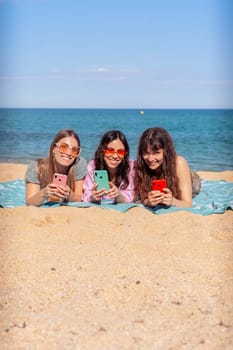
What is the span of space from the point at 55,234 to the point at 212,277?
0.69m

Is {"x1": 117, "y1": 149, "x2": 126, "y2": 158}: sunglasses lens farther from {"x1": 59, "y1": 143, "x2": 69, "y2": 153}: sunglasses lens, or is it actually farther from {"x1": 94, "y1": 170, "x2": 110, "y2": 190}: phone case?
{"x1": 59, "y1": 143, "x2": 69, "y2": 153}: sunglasses lens

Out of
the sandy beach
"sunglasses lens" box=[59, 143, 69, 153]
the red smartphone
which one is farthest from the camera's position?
"sunglasses lens" box=[59, 143, 69, 153]

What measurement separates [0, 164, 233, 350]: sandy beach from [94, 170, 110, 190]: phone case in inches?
7.4

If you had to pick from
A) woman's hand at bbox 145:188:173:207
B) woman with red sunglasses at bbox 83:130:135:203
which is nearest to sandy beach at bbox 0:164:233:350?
woman's hand at bbox 145:188:173:207

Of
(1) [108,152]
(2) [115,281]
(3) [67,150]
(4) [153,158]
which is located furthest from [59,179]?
(2) [115,281]

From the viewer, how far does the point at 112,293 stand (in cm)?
130

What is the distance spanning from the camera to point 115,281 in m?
1.39

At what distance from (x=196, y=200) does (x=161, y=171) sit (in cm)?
36

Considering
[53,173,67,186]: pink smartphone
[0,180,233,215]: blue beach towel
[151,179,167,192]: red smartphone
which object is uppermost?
[53,173,67,186]: pink smartphone

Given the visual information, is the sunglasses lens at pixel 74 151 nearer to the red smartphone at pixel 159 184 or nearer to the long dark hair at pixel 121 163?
the long dark hair at pixel 121 163

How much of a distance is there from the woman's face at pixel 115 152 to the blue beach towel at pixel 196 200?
214 millimetres

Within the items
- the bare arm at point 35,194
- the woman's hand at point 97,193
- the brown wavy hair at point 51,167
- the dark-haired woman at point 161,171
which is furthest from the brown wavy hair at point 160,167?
the bare arm at point 35,194

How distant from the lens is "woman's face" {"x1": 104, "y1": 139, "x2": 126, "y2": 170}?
2.40 m

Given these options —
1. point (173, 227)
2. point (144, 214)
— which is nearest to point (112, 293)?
point (173, 227)
